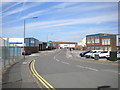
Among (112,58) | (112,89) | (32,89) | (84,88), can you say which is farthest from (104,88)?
(112,58)

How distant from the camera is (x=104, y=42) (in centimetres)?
7162

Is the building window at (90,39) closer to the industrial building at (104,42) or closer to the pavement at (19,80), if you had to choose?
the industrial building at (104,42)

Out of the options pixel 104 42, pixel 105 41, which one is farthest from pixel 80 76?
pixel 104 42

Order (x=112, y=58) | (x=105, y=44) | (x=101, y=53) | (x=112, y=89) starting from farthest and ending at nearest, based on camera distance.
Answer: (x=105, y=44) → (x=101, y=53) → (x=112, y=58) → (x=112, y=89)

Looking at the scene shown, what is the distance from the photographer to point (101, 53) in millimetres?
32531

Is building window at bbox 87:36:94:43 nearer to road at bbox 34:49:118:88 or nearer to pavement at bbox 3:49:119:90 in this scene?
road at bbox 34:49:118:88

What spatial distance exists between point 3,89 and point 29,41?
59.0m

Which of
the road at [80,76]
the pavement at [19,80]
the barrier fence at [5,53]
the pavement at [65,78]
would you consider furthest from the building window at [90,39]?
the pavement at [19,80]

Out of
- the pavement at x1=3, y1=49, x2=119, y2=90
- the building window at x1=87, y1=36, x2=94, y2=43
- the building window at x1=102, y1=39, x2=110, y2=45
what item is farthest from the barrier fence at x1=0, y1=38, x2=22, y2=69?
the building window at x1=87, y1=36, x2=94, y2=43

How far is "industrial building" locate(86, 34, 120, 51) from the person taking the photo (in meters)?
64.4

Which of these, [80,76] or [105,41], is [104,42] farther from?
[80,76]

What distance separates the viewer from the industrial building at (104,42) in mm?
64375

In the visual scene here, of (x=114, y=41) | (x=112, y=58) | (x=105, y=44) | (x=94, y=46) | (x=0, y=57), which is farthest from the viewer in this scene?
(x=94, y=46)

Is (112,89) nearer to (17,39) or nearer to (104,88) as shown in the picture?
(104,88)
